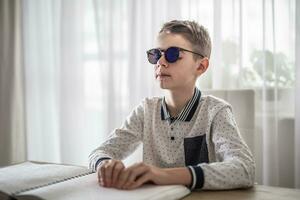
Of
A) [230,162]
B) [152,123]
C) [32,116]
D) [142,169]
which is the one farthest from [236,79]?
[32,116]

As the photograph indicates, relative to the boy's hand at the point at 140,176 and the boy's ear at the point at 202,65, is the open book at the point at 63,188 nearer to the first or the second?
the boy's hand at the point at 140,176

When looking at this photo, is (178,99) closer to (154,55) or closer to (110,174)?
(154,55)

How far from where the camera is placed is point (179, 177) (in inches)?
32.4

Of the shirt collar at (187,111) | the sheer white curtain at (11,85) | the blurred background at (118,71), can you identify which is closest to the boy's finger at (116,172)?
the shirt collar at (187,111)

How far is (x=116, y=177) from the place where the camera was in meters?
0.79

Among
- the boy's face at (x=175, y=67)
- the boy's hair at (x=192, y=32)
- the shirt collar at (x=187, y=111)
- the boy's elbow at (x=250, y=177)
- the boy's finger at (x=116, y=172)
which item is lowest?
the boy's elbow at (x=250, y=177)

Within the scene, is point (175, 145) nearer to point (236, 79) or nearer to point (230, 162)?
point (230, 162)

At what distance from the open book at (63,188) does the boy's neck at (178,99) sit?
0.48 meters

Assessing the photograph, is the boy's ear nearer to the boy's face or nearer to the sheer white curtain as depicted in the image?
the boy's face

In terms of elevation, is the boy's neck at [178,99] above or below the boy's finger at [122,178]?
above

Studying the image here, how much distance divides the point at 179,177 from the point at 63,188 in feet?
0.88

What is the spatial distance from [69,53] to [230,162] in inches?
79.8

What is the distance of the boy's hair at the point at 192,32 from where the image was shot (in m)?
1.25

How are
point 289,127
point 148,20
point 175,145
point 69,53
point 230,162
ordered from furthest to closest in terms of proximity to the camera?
point 69,53 < point 148,20 < point 289,127 < point 175,145 < point 230,162
